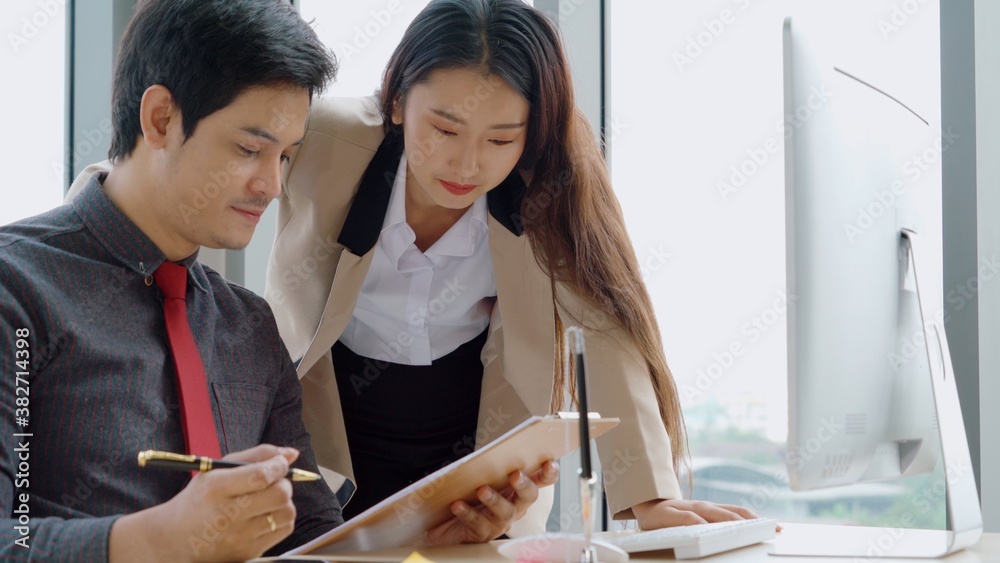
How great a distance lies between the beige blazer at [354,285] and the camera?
164cm

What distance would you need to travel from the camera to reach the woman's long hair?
5.23 ft

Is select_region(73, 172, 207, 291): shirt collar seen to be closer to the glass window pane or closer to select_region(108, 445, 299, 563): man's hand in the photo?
select_region(108, 445, 299, 563): man's hand

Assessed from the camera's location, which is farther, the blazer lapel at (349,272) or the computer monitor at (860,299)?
the blazer lapel at (349,272)

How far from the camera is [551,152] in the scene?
1683 mm

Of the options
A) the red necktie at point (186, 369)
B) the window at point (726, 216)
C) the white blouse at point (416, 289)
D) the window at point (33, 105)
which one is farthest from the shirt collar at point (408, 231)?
the window at point (33, 105)

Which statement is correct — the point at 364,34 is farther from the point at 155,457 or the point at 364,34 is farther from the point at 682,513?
the point at 155,457

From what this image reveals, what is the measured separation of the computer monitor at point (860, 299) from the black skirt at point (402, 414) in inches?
32.5

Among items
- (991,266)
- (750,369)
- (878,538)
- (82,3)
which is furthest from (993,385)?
(82,3)

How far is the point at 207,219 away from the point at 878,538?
100cm

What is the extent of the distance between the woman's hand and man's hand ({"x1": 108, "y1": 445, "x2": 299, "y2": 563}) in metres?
0.63
